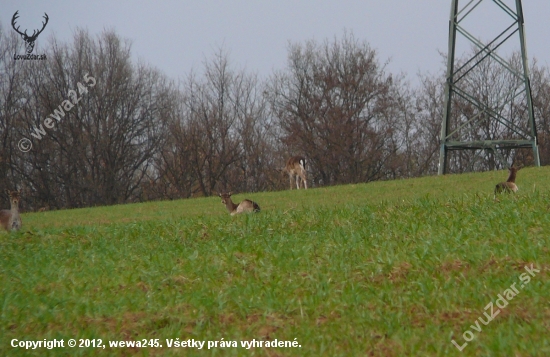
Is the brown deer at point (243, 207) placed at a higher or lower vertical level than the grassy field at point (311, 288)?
higher

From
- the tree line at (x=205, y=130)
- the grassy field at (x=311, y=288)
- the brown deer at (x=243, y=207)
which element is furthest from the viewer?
the tree line at (x=205, y=130)

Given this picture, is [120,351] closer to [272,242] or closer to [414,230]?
[272,242]

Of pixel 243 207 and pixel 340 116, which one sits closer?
pixel 243 207

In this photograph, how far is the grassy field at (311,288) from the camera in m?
5.91

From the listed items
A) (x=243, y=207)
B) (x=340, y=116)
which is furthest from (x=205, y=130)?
(x=243, y=207)

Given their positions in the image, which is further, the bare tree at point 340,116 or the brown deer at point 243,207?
the bare tree at point 340,116

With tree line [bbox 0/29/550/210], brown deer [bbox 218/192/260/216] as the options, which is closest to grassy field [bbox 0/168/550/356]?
brown deer [bbox 218/192/260/216]

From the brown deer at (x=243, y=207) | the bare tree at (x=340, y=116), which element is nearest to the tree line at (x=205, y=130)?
the bare tree at (x=340, y=116)

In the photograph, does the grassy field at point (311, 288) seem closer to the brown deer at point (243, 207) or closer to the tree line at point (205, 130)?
the brown deer at point (243, 207)

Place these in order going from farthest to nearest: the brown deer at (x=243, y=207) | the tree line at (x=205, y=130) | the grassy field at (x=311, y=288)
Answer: the tree line at (x=205, y=130), the brown deer at (x=243, y=207), the grassy field at (x=311, y=288)

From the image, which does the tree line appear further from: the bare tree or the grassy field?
the grassy field

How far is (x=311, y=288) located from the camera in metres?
7.17

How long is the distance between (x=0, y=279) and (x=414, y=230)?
17.4 feet

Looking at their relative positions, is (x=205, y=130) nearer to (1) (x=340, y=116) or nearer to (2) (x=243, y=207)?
(1) (x=340, y=116)
